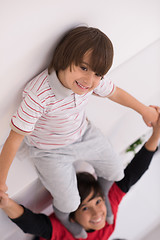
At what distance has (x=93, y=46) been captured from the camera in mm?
669

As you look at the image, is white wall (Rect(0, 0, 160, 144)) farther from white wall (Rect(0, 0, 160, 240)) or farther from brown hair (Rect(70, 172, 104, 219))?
brown hair (Rect(70, 172, 104, 219))

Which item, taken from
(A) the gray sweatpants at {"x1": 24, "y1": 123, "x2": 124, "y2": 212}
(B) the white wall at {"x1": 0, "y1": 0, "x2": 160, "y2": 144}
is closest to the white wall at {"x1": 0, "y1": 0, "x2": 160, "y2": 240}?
(B) the white wall at {"x1": 0, "y1": 0, "x2": 160, "y2": 144}

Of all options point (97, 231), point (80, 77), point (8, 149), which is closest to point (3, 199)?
point (8, 149)

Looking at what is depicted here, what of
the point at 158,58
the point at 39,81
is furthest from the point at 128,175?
the point at 39,81

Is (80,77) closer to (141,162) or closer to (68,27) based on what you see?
(68,27)

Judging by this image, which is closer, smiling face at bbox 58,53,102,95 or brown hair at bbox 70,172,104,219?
smiling face at bbox 58,53,102,95

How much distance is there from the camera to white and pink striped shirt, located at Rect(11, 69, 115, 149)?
0.76m

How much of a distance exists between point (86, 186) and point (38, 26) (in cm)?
65

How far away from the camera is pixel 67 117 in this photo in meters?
0.87

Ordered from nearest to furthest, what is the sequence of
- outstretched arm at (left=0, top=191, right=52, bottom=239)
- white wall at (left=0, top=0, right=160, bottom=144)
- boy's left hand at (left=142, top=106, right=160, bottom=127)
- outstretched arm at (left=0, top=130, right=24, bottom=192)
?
white wall at (left=0, top=0, right=160, bottom=144) < outstretched arm at (left=0, top=130, right=24, bottom=192) < outstretched arm at (left=0, top=191, right=52, bottom=239) < boy's left hand at (left=142, top=106, right=160, bottom=127)

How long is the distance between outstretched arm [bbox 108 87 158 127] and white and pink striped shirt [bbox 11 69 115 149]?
0.15 feet

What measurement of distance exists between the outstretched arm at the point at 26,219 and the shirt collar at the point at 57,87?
33 centimetres

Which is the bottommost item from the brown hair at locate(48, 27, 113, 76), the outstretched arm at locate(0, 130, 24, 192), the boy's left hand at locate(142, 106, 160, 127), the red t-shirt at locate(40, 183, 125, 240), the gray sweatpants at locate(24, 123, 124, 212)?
the red t-shirt at locate(40, 183, 125, 240)

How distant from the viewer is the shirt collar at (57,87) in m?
0.76
